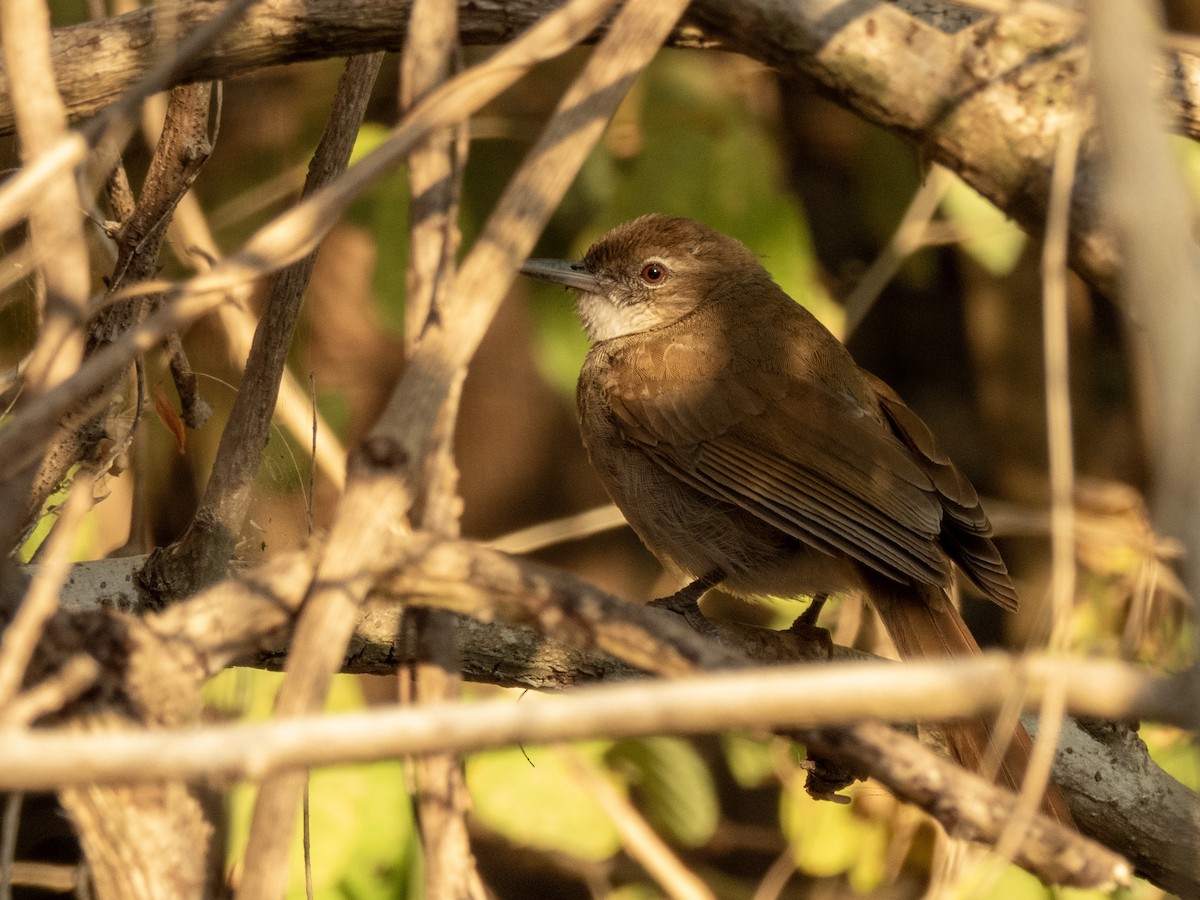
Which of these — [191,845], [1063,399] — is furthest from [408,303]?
[1063,399]

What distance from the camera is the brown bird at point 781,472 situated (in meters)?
3.54

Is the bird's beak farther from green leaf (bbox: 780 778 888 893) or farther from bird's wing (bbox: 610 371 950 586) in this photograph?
green leaf (bbox: 780 778 888 893)

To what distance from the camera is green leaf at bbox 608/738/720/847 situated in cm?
406

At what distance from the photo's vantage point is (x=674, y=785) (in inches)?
160

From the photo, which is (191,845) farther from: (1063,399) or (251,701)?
(251,701)

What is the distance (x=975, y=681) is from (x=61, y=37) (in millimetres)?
2183

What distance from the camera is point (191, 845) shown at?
1.59 m

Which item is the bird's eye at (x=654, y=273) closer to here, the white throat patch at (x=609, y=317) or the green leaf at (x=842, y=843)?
the white throat patch at (x=609, y=317)

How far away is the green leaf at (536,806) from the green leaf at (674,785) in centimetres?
30

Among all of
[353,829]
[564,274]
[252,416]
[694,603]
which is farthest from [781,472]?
[252,416]

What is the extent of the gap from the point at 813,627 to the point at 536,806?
3.10ft

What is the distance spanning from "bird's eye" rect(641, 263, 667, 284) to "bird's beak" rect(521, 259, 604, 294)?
0.54 ft

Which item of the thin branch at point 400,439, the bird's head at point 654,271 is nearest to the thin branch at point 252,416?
the thin branch at point 400,439

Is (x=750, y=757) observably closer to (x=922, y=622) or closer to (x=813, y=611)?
(x=813, y=611)
